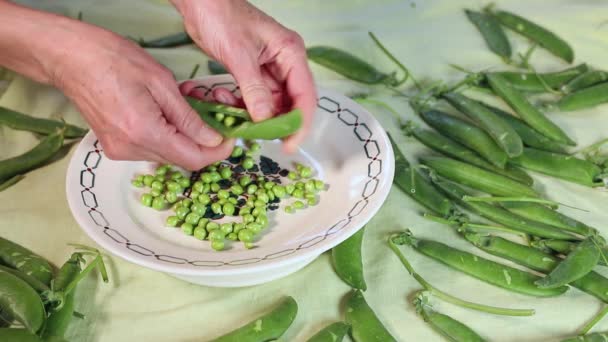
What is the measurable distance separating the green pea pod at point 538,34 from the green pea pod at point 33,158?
1.52 metres

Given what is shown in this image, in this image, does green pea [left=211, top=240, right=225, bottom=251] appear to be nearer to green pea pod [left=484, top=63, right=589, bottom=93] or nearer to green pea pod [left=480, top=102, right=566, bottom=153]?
green pea pod [left=480, top=102, right=566, bottom=153]

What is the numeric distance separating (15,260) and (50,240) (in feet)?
0.40

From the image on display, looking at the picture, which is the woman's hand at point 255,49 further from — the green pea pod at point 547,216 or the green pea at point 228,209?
the green pea pod at point 547,216

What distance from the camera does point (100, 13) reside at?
2182 mm

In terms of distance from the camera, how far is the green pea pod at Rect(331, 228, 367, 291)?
1342 mm

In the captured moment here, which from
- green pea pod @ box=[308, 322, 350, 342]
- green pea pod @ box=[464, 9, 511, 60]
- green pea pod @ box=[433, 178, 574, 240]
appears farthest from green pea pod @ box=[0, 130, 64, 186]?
green pea pod @ box=[464, 9, 511, 60]

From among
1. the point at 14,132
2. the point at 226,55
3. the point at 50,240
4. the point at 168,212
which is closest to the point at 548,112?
the point at 226,55

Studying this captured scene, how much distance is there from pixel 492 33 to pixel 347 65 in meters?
0.56

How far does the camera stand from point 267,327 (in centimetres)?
123

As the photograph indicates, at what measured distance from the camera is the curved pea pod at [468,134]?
1627 millimetres

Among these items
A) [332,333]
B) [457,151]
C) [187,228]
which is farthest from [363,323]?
[457,151]

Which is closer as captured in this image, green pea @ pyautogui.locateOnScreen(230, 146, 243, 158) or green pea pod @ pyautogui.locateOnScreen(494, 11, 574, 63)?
green pea @ pyautogui.locateOnScreen(230, 146, 243, 158)

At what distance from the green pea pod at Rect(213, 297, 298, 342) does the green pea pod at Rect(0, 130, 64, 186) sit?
2.49ft

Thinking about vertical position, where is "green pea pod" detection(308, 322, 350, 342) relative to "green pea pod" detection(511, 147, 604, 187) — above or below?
below
